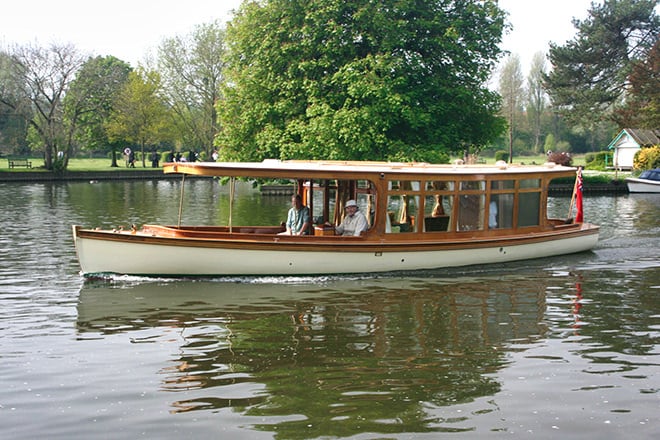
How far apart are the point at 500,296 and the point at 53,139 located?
59268mm

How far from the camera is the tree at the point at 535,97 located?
371 feet

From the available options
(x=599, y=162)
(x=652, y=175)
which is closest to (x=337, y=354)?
(x=652, y=175)

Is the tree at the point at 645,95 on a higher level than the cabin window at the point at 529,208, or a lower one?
higher

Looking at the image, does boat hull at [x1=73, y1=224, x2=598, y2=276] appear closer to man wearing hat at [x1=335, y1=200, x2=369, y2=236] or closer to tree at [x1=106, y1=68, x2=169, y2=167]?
man wearing hat at [x1=335, y1=200, x2=369, y2=236]

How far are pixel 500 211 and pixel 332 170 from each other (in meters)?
5.11

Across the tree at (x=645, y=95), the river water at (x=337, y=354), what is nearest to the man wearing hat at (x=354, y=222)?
the river water at (x=337, y=354)

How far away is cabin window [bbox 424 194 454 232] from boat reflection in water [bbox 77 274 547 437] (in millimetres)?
1573

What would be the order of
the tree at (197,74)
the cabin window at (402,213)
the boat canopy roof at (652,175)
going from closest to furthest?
the cabin window at (402,213) < the boat canopy roof at (652,175) < the tree at (197,74)

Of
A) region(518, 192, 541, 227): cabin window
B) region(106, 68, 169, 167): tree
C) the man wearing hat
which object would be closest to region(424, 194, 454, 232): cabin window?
the man wearing hat

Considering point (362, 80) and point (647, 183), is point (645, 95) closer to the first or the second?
point (647, 183)

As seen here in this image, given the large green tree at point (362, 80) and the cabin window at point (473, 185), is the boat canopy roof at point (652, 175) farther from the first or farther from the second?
the cabin window at point (473, 185)

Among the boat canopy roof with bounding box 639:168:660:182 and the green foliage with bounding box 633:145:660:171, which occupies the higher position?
the green foliage with bounding box 633:145:660:171

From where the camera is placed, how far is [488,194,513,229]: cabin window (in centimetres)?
1977

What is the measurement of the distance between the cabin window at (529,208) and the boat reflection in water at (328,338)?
2.20 metres
